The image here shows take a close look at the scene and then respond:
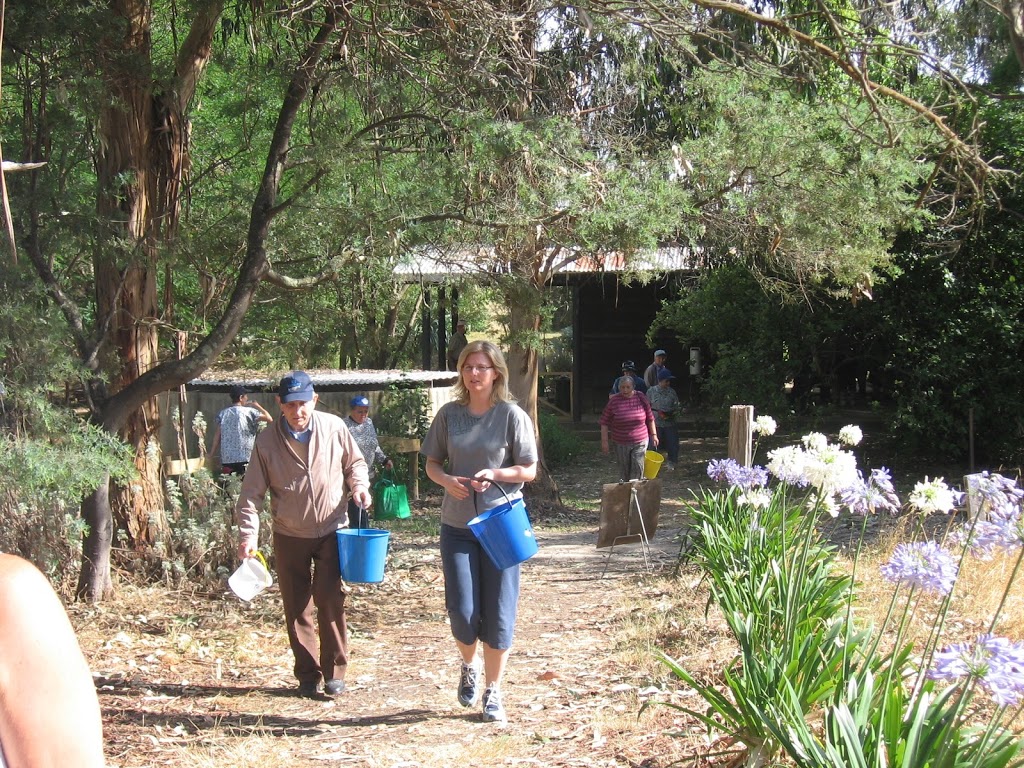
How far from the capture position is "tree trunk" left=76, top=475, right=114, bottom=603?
→ 693 centimetres

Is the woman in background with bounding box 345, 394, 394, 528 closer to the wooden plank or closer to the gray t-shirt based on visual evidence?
the wooden plank

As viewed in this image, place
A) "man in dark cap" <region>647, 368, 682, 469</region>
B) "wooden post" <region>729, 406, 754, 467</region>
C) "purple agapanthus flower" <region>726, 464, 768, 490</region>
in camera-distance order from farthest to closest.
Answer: "man in dark cap" <region>647, 368, 682, 469</region> → "wooden post" <region>729, 406, 754, 467</region> → "purple agapanthus flower" <region>726, 464, 768, 490</region>

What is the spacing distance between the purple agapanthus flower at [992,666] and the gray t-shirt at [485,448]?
2.60m

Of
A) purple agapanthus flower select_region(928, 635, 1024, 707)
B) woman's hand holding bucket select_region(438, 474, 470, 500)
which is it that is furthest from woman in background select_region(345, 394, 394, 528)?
purple agapanthus flower select_region(928, 635, 1024, 707)

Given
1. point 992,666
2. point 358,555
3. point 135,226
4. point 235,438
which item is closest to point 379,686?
point 358,555

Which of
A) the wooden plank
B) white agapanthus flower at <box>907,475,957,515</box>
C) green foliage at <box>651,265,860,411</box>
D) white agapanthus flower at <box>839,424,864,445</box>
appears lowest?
the wooden plank

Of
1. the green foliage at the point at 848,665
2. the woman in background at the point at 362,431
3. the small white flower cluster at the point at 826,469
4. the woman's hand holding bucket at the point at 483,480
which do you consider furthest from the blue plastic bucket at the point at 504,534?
the woman in background at the point at 362,431

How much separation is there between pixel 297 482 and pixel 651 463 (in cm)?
653

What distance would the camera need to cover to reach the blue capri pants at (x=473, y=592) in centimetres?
485

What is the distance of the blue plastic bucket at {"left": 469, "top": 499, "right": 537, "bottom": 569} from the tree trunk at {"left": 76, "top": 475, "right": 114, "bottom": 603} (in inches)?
130

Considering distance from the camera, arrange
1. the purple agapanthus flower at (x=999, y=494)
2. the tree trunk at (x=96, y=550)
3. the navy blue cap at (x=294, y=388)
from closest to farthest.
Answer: the purple agapanthus flower at (x=999, y=494)
the navy blue cap at (x=294, y=388)
the tree trunk at (x=96, y=550)

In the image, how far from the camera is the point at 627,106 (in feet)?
35.0

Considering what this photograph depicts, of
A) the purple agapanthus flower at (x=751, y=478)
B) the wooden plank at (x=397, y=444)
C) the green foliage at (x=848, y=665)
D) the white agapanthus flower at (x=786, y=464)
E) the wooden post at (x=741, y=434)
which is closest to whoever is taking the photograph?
the green foliage at (x=848, y=665)

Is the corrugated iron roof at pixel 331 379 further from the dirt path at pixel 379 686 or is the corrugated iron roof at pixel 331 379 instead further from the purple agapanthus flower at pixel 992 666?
the purple agapanthus flower at pixel 992 666
